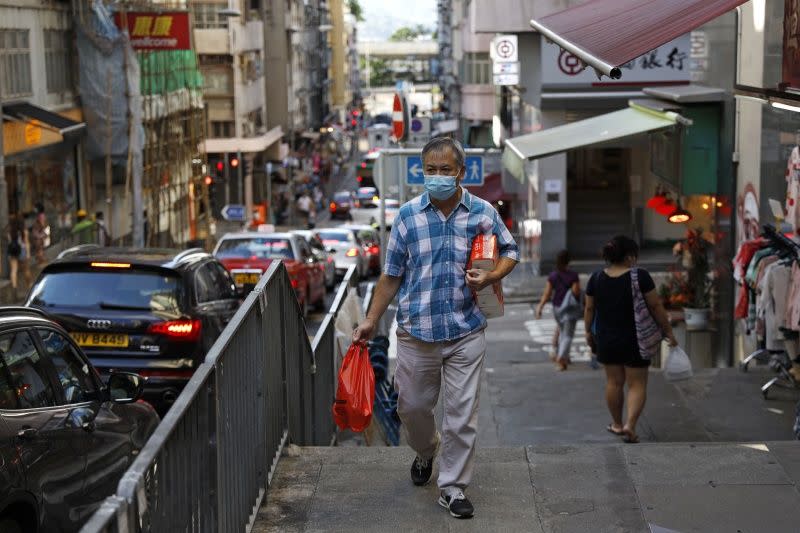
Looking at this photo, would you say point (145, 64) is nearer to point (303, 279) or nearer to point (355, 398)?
point (303, 279)

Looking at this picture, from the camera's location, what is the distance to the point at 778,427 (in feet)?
35.9

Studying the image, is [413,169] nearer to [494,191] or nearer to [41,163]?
[41,163]

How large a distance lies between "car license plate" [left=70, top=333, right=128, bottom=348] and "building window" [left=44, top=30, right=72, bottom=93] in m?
21.7

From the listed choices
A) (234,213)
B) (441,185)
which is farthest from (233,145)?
(441,185)

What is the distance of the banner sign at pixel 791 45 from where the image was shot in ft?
30.2

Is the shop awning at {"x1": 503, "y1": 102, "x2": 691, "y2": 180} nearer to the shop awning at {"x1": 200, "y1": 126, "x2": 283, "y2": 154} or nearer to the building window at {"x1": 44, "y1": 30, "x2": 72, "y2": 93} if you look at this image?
the building window at {"x1": 44, "y1": 30, "x2": 72, "y2": 93}

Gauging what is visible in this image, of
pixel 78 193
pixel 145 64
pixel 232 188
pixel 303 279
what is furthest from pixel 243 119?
pixel 303 279

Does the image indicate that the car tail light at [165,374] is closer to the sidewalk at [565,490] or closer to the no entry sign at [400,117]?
the sidewalk at [565,490]

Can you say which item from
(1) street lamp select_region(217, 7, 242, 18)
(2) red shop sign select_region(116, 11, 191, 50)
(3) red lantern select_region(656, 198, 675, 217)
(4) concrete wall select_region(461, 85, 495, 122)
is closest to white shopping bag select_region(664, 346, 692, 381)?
(3) red lantern select_region(656, 198, 675, 217)

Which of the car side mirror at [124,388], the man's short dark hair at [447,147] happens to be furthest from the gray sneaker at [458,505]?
the car side mirror at [124,388]

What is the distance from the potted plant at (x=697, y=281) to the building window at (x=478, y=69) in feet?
135

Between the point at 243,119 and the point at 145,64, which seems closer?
the point at 145,64

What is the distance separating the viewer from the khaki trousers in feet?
20.0

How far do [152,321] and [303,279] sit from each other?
13.0 m
